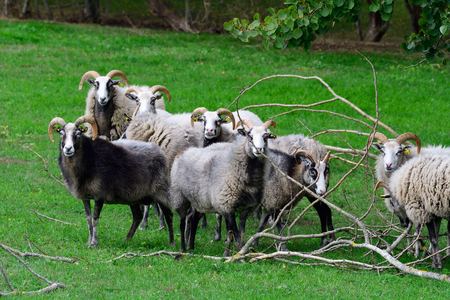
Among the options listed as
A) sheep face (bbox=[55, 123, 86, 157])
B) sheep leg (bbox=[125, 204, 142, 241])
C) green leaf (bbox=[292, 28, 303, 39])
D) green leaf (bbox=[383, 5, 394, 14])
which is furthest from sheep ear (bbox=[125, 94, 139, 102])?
green leaf (bbox=[383, 5, 394, 14])

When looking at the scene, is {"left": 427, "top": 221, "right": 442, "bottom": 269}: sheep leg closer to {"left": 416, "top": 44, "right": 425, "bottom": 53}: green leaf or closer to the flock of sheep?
the flock of sheep

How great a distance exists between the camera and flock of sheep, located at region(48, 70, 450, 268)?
7742 mm

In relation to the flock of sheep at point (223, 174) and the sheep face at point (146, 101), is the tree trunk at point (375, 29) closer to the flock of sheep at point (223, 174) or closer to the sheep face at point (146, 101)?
the sheep face at point (146, 101)

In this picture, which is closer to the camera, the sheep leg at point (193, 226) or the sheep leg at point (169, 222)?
the sheep leg at point (193, 226)

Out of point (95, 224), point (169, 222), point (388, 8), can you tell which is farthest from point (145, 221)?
point (388, 8)

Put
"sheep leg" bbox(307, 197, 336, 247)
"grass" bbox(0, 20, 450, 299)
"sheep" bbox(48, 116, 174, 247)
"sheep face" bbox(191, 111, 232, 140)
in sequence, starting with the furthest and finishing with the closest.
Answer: "sheep face" bbox(191, 111, 232, 140)
"sheep leg" bbox(307, 197, 336, 247)
"sheep" bbox(48, 116, 174, 247)
"grass" bbox(0, 20, 450, 299)

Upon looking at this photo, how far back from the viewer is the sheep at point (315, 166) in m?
8.73

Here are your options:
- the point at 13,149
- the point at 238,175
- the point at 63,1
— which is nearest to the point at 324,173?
the point at 238,175

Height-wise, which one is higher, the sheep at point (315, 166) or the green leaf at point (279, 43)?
the green leaf at point (279, 43)

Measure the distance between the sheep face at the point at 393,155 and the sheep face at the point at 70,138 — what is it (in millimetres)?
4426

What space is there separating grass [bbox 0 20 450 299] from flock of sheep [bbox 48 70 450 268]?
614 millimetres

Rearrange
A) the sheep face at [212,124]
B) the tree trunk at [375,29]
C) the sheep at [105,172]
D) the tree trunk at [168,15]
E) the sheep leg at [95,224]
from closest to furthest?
the sheep leg at [95,224] < the sheep at [105,172] < the sheep face at [212,124] < the tree trunk at [375,29] < the tree trunk at [168,15]

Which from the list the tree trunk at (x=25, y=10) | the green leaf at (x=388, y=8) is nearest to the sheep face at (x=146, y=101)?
the green leaf at (x=388, y=8)

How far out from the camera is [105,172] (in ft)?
27.3
